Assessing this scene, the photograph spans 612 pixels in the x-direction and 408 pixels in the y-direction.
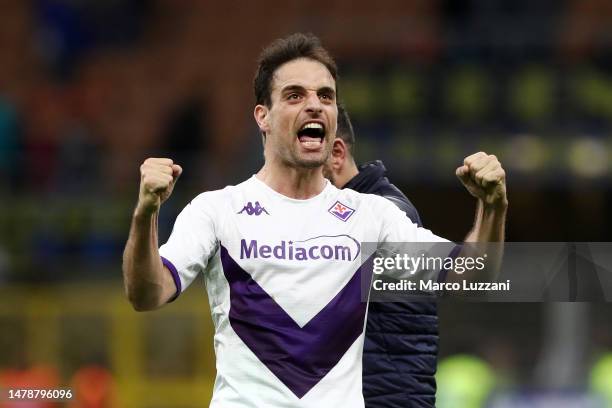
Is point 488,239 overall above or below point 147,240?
above

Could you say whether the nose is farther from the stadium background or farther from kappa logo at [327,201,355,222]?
the stadium background

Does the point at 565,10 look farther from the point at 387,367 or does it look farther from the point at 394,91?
the point at 387,367

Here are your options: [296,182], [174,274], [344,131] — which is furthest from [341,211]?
[344,131]

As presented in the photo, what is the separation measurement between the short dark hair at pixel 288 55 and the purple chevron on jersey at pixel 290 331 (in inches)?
26.2

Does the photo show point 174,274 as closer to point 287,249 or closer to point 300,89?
point 287,249

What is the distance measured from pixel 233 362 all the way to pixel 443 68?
10.1 m

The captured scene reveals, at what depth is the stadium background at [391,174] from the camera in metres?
12.2

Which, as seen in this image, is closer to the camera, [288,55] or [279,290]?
[279,290]

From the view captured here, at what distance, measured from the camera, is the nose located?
454cm

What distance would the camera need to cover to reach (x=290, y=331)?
4297 millimetres

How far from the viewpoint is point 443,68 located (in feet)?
46.1

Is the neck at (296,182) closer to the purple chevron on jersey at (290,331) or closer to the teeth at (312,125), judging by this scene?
the teeth at (312,125)

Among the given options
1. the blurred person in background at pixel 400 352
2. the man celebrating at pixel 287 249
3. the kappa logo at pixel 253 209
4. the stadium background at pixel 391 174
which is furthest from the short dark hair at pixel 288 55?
the stadium background at pixel 391 174

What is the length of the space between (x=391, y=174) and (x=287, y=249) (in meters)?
9.05
